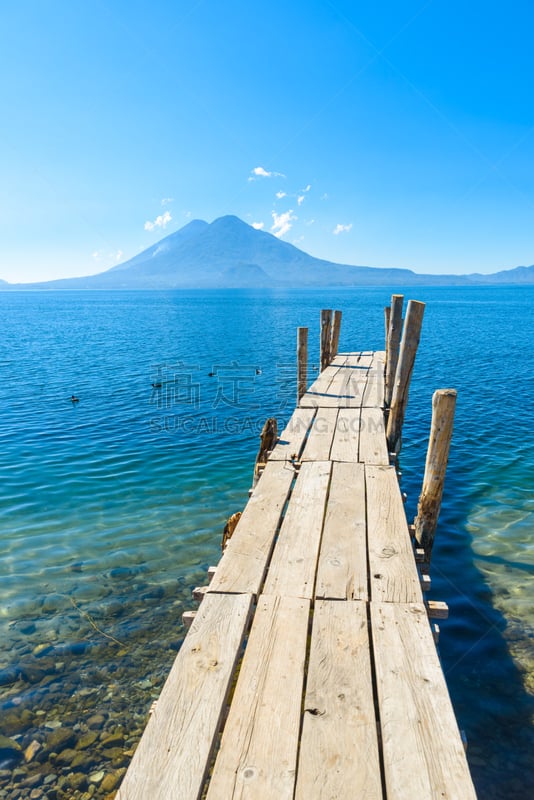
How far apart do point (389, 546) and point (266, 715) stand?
7.95 ft

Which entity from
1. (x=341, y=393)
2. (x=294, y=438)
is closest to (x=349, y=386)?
(x=341, y=393)

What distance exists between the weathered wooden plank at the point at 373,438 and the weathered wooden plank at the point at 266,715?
13.2ft

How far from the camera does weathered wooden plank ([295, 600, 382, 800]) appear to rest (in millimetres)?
2521

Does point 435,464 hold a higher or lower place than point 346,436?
higher

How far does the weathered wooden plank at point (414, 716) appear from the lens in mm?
2518

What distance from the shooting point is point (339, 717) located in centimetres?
291

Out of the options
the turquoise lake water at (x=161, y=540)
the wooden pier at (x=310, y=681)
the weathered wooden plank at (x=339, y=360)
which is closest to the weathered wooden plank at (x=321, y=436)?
the wooden pier at (x=310, y=681)

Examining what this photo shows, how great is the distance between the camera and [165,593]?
7246 millimetres

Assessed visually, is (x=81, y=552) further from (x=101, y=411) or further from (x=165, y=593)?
(x=101, y=411)

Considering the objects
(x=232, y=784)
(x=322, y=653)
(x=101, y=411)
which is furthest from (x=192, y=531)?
(x=101, y=411)

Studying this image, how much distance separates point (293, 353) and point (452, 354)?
1101cm

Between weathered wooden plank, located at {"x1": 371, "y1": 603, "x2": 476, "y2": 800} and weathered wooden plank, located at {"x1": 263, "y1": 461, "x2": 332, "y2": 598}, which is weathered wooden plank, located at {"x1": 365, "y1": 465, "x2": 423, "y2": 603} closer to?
weathered wooden plank, located at {"x1": 371, "y1": 603, "x2": 476, "y2": 800}

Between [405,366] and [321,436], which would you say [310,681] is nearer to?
[321,436]

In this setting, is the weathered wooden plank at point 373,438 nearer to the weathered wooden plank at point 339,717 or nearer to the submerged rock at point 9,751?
the weathered wooden plank at point 339,717
